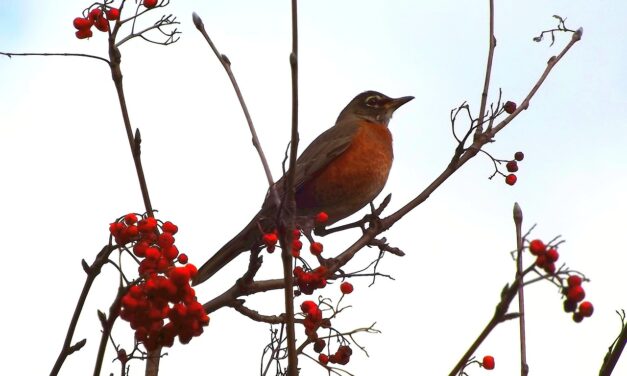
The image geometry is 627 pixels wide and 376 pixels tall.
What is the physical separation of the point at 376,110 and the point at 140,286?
15.2ft

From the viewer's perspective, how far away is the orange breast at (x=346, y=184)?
5523 mm

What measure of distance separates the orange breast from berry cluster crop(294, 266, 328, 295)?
2372 millimetres

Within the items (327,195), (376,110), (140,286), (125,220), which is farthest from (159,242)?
(376,110)

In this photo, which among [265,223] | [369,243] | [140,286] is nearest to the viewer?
[140,286]

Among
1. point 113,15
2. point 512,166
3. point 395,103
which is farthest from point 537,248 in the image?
point 395,103

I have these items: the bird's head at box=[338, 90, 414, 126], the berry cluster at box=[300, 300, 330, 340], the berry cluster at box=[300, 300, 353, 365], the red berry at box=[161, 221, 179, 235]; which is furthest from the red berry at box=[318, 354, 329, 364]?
the bird's head at box=[338, 90, 414, 126]

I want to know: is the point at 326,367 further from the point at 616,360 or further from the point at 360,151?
the point at 360,151

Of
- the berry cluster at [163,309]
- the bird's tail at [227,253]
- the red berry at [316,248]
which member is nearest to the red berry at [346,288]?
the red berry at [316,248]

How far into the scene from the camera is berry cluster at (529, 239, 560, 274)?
168 centimetres

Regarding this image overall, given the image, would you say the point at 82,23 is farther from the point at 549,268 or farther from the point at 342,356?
the point at 549,268

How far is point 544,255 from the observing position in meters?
1.70

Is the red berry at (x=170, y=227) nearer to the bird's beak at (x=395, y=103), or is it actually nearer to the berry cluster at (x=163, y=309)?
the berry cluster at (x=163, y=309)

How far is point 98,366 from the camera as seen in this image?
175 centimetres

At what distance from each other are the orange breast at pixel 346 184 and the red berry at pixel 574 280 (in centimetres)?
376
